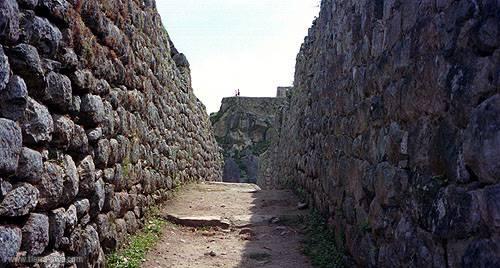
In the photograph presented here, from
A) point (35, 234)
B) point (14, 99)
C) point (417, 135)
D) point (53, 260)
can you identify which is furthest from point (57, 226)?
point (417, 135)

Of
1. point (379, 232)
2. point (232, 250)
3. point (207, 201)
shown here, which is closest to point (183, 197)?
point (207, 201)

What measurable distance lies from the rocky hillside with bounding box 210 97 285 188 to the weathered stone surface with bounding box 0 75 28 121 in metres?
23.0

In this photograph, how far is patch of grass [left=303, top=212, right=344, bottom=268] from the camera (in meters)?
4.51

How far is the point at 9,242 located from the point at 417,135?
7.22ft

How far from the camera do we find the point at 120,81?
15.4ft

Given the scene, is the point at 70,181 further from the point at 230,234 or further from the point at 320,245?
the point at 230,234

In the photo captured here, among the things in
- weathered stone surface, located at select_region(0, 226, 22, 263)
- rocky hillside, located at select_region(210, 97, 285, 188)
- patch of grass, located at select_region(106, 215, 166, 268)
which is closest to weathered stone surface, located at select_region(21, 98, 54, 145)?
weathered stone surface, located at select_region(0, 226, 22, 263)

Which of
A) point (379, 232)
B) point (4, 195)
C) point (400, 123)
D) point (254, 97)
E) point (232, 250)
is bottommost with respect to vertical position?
point (232, 250)

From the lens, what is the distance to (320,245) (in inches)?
199

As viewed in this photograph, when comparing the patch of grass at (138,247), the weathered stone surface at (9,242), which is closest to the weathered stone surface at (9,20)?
the weathered stone surface at (9,242)

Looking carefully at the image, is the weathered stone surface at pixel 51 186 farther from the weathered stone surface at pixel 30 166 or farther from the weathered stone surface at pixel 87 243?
the weathered stone surface at pixel 87 243

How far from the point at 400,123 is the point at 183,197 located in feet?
17.0

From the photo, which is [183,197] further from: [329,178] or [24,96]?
[24,96]

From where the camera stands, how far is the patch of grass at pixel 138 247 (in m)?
4.20
